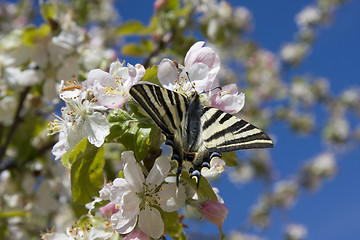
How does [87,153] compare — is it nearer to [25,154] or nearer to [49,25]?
[49,25]

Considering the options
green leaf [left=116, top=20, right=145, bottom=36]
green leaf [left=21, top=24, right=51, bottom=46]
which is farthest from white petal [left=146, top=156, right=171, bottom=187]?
green leaf [left=116, top=20, right=145, bottom=36]

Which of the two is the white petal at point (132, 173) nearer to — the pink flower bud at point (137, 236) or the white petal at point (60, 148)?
the pink flower bud at point (137, 236)

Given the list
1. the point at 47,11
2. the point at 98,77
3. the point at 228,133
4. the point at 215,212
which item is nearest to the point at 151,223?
the point at 215,212

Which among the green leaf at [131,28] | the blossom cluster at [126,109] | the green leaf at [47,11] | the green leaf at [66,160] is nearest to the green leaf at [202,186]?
the blossom cluster at [126,109]

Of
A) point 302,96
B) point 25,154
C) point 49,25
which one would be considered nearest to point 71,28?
point 49,25

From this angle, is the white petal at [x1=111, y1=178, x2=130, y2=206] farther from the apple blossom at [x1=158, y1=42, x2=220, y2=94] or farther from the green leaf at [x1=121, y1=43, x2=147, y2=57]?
the green leaf at [x1=121, y1=43, x2=147, y2=57]
